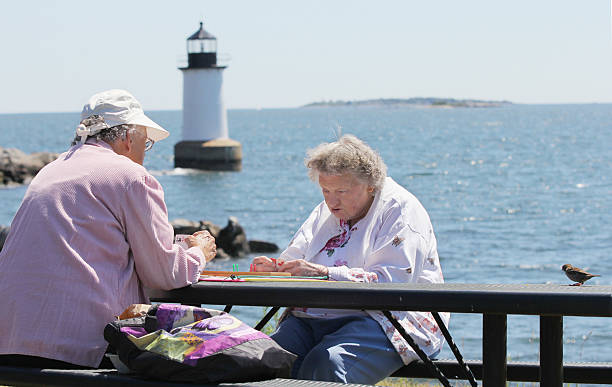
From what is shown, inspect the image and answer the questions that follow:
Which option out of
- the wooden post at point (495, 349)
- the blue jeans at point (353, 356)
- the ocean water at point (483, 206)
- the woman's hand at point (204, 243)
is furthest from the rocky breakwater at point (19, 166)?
the wooden post at point (495, 349)

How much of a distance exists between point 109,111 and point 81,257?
567mm

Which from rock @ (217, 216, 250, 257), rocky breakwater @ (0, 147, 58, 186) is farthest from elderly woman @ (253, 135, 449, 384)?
rocky breakwater @ (0, 147, 58, 186)

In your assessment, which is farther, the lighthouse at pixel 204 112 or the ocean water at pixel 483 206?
the lighthouse at pixel 204 112

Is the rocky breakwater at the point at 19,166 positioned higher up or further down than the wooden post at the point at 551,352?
further down

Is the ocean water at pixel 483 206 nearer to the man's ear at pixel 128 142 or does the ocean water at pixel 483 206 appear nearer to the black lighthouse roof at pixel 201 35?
the man's ear at pixel 128 142

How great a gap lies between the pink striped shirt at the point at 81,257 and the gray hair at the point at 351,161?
87cm

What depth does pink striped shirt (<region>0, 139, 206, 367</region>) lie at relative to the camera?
2.79 meters

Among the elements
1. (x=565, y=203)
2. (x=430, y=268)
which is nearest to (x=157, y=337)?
(x=430, y=268)

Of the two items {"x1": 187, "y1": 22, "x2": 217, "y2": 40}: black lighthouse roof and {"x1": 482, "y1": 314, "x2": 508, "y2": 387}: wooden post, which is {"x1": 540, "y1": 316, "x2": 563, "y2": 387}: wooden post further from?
{"x1": 187, "y1": 22, "x2": 217, "y2": 40}: black lighthouse roof

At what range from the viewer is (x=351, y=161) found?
3.57 metres

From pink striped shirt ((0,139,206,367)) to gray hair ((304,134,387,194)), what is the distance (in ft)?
2.87

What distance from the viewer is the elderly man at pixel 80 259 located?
2.79 metres

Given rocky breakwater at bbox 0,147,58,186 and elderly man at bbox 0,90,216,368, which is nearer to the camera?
elderly man at bbox 0,90,216,368

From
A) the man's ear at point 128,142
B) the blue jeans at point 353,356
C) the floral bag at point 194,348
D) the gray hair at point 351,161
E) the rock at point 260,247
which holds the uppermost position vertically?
the man's ear at point 128,142
